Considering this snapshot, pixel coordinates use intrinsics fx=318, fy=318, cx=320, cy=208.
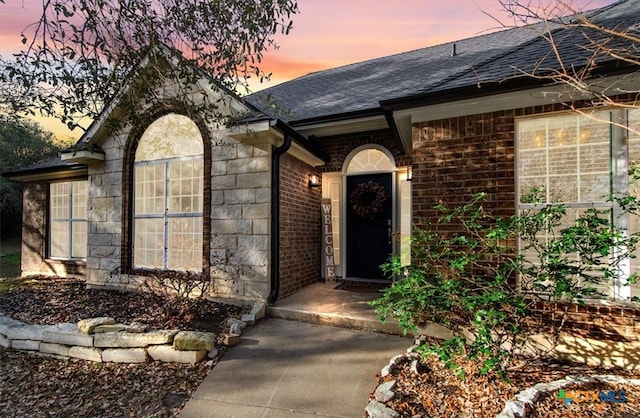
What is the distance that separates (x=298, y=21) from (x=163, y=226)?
4280mm

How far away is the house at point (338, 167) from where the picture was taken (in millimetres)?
3475

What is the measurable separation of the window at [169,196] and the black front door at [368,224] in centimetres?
306

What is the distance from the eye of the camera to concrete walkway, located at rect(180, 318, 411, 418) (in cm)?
275

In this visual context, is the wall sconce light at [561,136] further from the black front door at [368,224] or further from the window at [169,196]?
the window at [169,196]

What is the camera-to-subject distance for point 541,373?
9.85 ft

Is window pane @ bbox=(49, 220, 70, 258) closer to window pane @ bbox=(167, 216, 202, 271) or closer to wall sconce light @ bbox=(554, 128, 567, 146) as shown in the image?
window pane @ bbox=(167, 216, 202, 271)

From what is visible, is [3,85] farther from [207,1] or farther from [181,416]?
[181,416]

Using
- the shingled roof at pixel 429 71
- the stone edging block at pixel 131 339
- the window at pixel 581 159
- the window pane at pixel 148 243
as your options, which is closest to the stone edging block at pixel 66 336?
the stone edging block at pixel 131 339

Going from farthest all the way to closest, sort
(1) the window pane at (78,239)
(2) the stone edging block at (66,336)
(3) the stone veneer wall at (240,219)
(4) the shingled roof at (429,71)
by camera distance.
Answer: (1) the window pane at (78,239)
(3) the stone veneer wall at (240,219)
(2) the stone edging block at (66,336)
(4) the shingled roof at (429,71)

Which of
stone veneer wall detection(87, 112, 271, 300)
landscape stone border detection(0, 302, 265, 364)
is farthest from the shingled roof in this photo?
landscape stone border detection(0, 302, 265, 364)

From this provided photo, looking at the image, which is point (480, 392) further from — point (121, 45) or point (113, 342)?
point (121, 45)

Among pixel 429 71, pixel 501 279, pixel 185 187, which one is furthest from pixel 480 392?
pixel 429 71

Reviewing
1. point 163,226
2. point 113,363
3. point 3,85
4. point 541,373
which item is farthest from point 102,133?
point 541,373

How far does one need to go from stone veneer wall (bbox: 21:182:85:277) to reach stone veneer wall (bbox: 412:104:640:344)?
9456 millimetres
